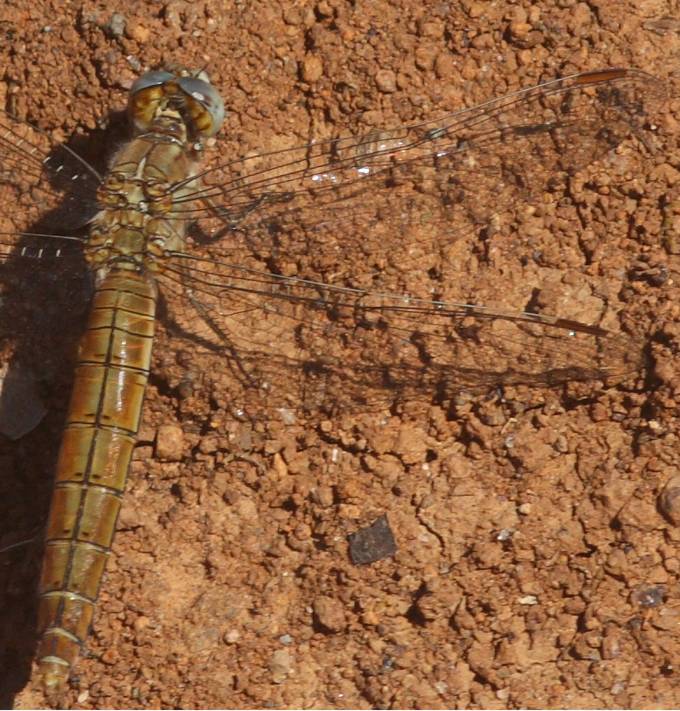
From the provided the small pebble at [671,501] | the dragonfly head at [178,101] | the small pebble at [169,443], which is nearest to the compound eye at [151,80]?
the dragonfly head at [178,101]

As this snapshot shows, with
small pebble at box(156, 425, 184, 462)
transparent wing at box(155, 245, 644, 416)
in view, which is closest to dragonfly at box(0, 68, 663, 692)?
transparent wing at box(155, 245, 644, 416)

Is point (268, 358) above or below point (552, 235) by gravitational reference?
below

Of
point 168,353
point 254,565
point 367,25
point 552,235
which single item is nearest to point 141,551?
point 254,565

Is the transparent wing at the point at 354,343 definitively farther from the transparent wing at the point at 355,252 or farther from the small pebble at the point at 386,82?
the small pebble at the point at 386,82

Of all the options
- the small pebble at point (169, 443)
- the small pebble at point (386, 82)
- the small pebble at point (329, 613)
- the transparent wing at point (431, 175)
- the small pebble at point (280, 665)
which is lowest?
the small pebble at point (280, 665)

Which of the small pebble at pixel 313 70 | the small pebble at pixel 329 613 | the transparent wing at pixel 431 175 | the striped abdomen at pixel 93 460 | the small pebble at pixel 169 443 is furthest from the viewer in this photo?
the small pebble at pixel 313 70

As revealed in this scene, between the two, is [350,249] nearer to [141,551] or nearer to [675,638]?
[141,551]

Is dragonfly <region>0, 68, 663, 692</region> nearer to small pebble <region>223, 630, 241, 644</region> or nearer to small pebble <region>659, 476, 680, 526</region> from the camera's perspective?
small pebble <region>659, 476, 680, 526</region>
